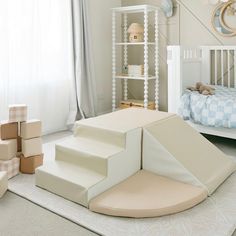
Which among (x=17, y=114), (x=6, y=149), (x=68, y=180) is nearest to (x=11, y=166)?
(x=6, y=149)

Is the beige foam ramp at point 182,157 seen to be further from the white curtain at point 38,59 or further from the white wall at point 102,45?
the white wall at point 102,45

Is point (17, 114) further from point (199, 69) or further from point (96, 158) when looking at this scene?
point (199, 69)

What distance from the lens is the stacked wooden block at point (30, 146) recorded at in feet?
7.29

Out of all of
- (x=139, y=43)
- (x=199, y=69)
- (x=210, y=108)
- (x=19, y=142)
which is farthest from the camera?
(x=139, y=43)

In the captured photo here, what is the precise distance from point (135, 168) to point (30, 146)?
0.75 m

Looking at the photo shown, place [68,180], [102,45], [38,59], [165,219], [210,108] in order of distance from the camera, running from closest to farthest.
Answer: [165,219]
[68,180]
[210,108]
[38,59]
[102,45]

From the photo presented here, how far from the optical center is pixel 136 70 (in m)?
3.93

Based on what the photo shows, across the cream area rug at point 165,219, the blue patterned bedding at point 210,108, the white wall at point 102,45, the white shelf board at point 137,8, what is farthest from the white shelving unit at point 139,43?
the cream area rug at point 165,219

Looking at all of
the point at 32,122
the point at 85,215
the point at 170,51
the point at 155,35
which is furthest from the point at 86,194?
the point at 155,35

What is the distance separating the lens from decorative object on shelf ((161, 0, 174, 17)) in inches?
152

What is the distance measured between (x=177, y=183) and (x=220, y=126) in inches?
39.5

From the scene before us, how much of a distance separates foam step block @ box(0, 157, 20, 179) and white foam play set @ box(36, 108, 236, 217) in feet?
0.87

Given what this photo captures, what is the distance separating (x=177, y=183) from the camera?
1919 millimetres

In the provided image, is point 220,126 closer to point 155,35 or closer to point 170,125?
point 170,125
